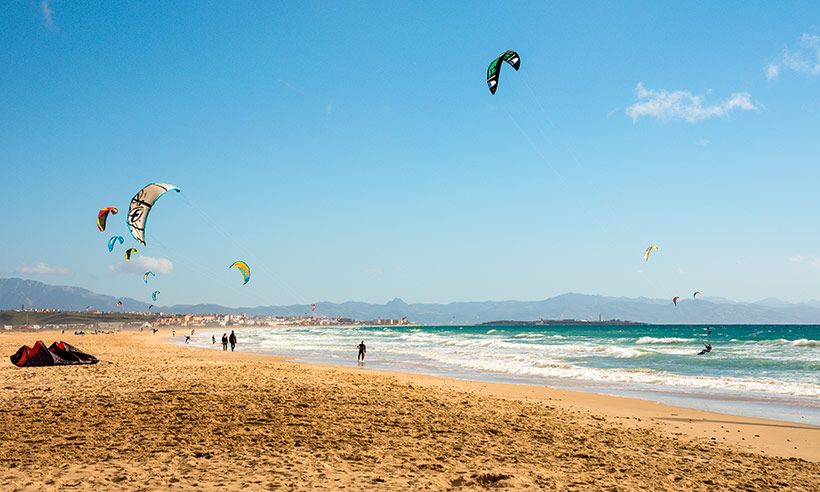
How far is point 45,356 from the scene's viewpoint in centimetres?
1479

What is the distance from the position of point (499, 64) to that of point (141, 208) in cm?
1077

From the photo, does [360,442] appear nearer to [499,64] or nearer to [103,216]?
[499,64]

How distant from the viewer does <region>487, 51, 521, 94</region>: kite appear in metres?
14.0

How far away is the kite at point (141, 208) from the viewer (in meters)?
16.0

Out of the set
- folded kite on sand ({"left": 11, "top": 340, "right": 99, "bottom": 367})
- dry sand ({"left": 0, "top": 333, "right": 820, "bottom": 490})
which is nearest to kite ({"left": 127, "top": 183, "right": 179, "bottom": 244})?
folded kite on sand ({"left": 11, "top": 340, "right": 99, "bottom": 367})

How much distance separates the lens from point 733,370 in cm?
2112

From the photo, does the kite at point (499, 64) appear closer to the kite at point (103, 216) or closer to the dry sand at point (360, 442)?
the dry sand at point (360, 442)

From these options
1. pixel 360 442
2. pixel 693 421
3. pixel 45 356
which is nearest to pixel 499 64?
pixel 693 421

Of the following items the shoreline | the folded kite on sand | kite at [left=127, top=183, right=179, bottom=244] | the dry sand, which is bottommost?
the shoreline

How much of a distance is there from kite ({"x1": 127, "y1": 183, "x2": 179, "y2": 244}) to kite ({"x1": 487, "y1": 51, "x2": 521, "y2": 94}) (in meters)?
9.48

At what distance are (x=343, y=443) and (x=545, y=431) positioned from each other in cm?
294

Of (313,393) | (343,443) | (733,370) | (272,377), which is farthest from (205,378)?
(733,370)

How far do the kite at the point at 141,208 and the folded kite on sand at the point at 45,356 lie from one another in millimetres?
3466

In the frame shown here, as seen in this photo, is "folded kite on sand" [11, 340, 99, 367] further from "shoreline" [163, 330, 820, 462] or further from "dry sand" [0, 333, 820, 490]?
"shoreline" [163, 330, 820, 462]
